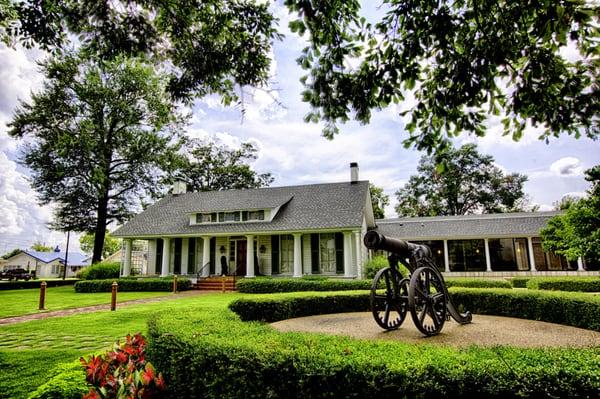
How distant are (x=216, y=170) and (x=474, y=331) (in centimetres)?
3425

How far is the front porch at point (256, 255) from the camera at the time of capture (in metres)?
19.9

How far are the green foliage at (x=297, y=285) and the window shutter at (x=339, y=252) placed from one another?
358 cm

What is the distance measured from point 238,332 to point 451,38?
4612 millimetres

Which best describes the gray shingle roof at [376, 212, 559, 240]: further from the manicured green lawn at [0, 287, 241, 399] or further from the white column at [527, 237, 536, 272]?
the manicured green lawn at [0, 287, 241, 399]

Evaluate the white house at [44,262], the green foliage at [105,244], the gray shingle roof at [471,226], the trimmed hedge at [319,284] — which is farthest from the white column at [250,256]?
the green foliage at [105,244]

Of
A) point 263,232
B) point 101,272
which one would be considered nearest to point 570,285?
point 263,232

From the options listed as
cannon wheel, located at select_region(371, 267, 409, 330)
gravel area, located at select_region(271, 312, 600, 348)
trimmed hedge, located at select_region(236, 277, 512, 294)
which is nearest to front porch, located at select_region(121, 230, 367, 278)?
trimmed hedge, located at select_region(236, 277, 512, 294)

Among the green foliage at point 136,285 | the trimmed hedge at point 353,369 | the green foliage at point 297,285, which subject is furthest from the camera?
the green foliage at point 136,285

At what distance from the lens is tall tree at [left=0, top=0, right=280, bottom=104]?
455cm

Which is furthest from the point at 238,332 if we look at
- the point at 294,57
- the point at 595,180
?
the point at 595,180

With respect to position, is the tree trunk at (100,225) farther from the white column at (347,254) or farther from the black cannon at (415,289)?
the black cannon at (415,289)

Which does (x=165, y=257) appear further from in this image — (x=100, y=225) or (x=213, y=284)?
(x=100, y=225)

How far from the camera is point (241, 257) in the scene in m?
22.8

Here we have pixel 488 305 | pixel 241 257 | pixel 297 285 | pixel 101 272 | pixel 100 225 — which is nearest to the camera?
pixel 488 305
